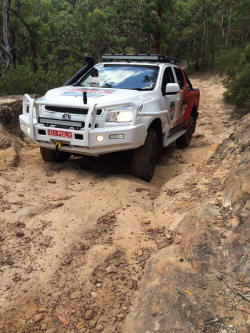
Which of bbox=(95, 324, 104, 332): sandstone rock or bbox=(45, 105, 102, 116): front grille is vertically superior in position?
bbox=(45, 105, 102, 116): front grille

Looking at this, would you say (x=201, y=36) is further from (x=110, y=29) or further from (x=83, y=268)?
(x=83, y=268)

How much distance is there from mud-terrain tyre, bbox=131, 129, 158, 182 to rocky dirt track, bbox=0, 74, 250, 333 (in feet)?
0.51

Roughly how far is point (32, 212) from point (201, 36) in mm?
26494

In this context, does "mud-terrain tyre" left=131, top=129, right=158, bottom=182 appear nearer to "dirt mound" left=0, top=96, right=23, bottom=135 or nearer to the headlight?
the headlight

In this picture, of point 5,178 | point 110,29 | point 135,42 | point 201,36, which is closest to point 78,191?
point 5,178

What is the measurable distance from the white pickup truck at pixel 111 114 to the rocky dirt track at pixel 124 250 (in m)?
0.48

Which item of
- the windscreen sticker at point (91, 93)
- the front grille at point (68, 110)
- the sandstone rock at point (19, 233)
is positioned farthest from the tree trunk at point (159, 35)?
the sandstone rock at point (19, 233)

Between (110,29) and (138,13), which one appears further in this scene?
(138,13)

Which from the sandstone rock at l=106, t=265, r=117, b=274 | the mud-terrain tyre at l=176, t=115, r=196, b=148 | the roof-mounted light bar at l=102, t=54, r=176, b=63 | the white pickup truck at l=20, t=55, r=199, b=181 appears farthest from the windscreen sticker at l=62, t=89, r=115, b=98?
the mud-terrain tyre at l=176, t=115, r=196, b=148

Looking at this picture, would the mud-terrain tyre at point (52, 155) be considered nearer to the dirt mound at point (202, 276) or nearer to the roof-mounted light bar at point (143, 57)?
the roof-mounted light bar at point (143, 57)

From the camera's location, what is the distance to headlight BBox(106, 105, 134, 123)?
4.34 m

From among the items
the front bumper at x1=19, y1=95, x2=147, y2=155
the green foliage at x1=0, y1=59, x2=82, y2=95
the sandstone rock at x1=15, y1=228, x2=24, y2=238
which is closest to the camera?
the sandstone rock at x1=15, y1=228, x2=24, y2=238

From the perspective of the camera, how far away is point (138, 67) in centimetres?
570

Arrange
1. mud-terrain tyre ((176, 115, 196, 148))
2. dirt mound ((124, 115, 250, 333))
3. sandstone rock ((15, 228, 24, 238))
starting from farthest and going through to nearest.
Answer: mud-terrain tyre ((176, 115, 196, 148)) < sandstone rock ((15, 228, 24, 238)) < dirt mound ((124, 115, 250, 333))
